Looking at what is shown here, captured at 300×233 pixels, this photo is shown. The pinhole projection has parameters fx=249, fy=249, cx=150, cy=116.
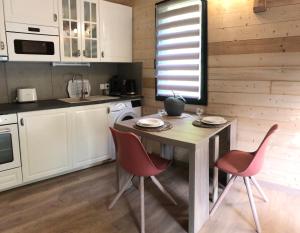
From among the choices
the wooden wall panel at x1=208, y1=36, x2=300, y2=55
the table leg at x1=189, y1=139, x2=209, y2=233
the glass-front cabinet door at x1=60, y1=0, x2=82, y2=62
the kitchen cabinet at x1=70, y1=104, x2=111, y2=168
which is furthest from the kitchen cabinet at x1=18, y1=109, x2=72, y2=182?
the wooden wall panel at x1=208, y1=36, x2=300, y2=55

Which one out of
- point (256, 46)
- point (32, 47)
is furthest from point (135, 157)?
point (32, 47)

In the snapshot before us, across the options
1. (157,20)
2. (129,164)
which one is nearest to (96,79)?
(157,20)

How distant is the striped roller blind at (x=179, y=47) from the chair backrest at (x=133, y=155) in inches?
53.7

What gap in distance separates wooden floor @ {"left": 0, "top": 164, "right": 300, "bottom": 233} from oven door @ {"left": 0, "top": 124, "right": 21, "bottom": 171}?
13.1 inches

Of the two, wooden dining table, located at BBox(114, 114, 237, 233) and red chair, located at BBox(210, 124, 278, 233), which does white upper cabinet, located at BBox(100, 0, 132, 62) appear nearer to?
wooden dining table, located at BBox(114, 114, 237, 233)

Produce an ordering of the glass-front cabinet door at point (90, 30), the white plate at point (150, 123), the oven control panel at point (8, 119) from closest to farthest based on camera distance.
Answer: the white plate at point (150, 123) → the oven control panel at point (8, 119) → the glass-front cabinet door at point (90, 30)

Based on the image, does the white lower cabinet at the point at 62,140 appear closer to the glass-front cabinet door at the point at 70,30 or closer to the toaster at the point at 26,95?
the toaster at the point at 26,95

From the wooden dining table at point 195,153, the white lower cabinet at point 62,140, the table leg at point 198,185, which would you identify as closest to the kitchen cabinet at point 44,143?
the white lower cabinet at point 62,140

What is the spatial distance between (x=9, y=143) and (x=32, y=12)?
142 centimetres

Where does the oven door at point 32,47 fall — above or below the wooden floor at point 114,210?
above

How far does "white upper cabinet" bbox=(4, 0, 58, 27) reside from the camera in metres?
2.56

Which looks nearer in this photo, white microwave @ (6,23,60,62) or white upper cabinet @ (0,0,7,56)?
white upper cabinet @ (0,0,7,56)

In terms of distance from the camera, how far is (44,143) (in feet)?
9.11

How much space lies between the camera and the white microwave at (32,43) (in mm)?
2619
